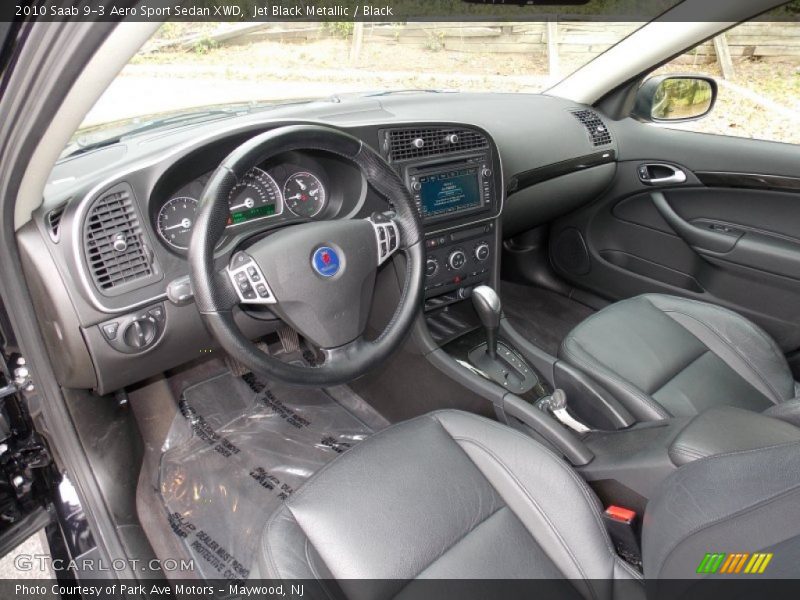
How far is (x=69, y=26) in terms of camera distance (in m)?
0.71

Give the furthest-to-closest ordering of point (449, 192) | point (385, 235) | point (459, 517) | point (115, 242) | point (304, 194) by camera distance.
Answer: point (449, 192), point (304, 194), point (385, 235), point (115, 242), point (459, 517)

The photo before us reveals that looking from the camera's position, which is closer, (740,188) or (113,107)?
(113,107)

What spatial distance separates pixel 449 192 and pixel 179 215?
32.5 inches

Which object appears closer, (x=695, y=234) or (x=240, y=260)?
(x=240, y=260)

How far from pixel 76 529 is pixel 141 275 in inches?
27.8

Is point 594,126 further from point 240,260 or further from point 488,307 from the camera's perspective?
point 240,260

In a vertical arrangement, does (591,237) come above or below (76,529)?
above

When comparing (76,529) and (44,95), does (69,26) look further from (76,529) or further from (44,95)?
(76,529)

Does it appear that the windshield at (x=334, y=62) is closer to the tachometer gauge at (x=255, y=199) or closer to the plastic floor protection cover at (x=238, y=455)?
the tachometer gauge at (x=255, y=199)

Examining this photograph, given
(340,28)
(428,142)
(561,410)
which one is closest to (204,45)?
(340,28)

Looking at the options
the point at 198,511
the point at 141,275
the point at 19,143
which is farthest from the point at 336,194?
the point at 198,511

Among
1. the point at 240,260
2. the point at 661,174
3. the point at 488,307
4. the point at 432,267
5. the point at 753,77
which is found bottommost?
the point at 488,307

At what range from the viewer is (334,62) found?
2367 millimetres

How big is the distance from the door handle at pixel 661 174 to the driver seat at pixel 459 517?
1498 millimetres
